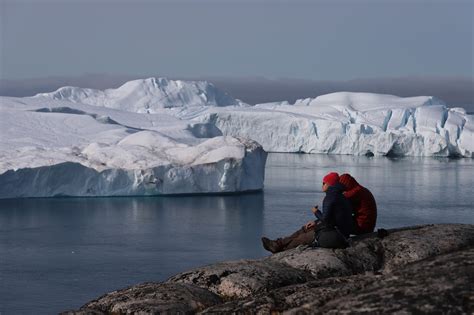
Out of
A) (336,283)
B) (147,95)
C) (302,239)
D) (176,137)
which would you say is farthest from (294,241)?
(147,95)

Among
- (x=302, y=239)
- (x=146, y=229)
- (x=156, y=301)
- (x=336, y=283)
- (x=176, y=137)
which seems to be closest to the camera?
(x=336, y=283)

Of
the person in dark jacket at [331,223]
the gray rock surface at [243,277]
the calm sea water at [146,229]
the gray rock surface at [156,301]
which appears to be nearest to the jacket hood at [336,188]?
the person in dark jacket at [331,223]

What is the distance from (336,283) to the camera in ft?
13.1

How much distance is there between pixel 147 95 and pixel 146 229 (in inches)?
1625

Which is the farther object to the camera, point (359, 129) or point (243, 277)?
point (359, 129)

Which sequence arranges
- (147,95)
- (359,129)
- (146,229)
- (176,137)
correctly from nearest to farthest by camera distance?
(146,229)
(176,137)
(359,129)
(147,95)

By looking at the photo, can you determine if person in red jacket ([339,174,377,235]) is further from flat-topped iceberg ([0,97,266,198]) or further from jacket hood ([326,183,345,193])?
flat-topped iceberg ([0,97,266,198])

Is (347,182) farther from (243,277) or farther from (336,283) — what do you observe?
(336,283)

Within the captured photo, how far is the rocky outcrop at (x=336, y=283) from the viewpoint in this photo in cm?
308

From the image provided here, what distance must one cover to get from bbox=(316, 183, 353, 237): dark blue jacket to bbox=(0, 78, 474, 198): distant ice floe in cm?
1769

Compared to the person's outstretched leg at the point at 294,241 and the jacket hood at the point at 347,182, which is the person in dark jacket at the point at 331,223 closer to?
the person's outstretched leg at the point at 294,241

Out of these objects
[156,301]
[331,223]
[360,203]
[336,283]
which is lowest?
[156,301]

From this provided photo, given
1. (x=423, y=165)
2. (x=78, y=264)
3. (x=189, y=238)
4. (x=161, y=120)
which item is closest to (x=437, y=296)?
(x=78, y=264)

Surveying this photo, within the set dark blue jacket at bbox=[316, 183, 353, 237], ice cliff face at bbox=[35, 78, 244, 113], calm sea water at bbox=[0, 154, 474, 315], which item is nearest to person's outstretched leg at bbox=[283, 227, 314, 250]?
dark blue jacket at bbox=[316, 183, 353, 237]
